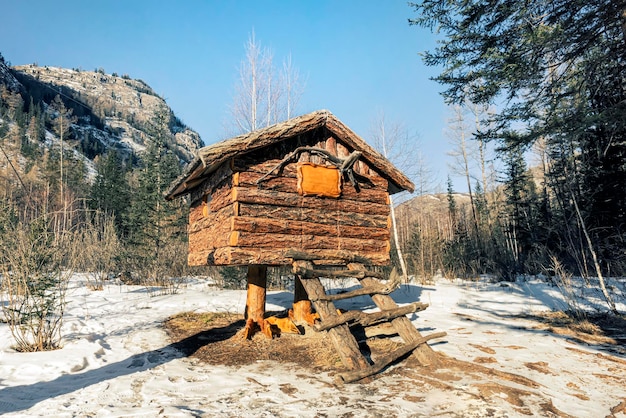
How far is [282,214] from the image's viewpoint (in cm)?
675

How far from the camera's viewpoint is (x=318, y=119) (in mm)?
7242

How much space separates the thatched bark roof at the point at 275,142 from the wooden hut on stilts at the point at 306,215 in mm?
19

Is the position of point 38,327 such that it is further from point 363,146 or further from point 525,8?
point 525,8

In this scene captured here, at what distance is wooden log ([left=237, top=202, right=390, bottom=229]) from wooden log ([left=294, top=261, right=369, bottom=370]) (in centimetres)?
138

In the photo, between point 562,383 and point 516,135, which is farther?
point 516,135

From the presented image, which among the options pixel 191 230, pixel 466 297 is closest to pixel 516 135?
pixel 466 297

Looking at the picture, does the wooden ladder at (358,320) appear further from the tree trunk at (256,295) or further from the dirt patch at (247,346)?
the tree trunk at (256,295)

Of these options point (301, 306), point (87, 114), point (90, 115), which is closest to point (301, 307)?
point (301, 306)

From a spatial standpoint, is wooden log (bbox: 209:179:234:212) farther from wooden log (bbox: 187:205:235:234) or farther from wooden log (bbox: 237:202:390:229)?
wooden log (bbox: 237:202:390:229)

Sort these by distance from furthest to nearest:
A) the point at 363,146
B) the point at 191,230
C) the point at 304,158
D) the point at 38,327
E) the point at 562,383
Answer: the point at 191,230 → the point at 363,146 → the point at 304,158 → the point at 38,327 → the point at 562,383

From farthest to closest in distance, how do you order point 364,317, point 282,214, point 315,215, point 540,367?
point 315,215, point 282,214, point 364,317, point 540,367

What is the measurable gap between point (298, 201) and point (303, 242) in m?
0.80

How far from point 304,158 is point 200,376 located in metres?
4.26

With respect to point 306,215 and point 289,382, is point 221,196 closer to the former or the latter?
point 306,215
